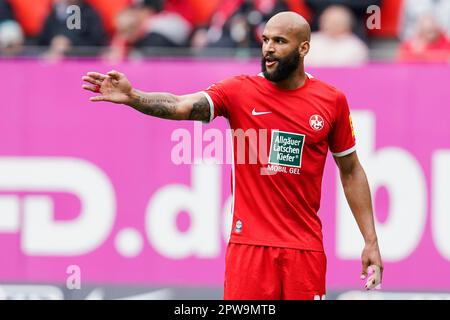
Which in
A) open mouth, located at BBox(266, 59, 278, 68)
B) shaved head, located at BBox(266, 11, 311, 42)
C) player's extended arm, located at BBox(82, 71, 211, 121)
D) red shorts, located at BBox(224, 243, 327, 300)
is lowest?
red shorts, located at BBox(224, 243, 327, 300)

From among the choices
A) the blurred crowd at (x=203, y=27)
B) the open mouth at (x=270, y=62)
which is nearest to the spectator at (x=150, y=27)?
the blurred crowd at (x=203, y=27)

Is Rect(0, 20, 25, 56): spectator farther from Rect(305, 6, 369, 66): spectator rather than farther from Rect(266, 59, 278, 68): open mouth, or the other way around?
Rect(266, 59, 278, 68): open mouth

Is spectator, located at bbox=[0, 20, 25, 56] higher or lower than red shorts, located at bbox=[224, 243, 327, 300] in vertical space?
higher

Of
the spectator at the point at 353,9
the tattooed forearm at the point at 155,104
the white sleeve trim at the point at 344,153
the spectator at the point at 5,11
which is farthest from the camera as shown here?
the spectator at the point at 5,11

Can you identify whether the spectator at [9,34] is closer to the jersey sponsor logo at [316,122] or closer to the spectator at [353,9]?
the spectator at [353,9]

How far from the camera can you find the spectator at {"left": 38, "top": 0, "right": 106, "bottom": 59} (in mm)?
12273

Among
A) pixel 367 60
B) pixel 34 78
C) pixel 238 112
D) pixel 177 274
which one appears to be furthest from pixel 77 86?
pixel 238 112

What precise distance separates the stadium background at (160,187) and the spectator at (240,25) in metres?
0.87

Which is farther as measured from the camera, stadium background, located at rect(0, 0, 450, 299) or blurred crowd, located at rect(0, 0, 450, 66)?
blurred crowd, located at rect(0, 0, 450, 66)

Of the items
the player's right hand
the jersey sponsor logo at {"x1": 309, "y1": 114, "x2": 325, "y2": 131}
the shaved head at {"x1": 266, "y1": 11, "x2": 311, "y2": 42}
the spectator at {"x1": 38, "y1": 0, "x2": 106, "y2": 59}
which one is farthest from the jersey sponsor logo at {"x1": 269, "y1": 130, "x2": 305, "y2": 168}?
the spectator at {"x1": 38, "y1": 0, "x2": 106, "y2": 59}

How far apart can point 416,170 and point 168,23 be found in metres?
3.21

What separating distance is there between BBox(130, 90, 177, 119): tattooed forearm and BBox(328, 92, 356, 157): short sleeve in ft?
3.78

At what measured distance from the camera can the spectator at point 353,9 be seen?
39.5ft

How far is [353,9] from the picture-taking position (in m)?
12.1
